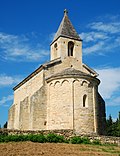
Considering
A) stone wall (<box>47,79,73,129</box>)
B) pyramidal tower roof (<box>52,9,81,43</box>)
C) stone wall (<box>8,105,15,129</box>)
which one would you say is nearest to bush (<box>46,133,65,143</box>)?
stone wall (<box>47,79,73,129</box>)

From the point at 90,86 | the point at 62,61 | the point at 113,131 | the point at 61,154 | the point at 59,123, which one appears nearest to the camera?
the point at 61,154

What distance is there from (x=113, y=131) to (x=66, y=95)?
18.2m

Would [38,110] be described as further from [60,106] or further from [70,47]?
[70,47]

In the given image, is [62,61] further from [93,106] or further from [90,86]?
[93,106]

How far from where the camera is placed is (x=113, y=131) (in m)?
38.3

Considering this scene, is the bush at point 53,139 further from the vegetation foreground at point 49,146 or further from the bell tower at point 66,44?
the bell tower at point 66,44

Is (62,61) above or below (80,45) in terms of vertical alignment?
below

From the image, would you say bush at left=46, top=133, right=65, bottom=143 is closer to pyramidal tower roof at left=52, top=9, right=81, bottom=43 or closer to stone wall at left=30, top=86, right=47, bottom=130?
stone wall at left=30, top=86, right=47, bottom=130

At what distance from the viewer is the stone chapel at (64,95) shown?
23.0 meters

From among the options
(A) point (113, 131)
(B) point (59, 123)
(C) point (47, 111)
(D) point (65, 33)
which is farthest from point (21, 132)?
(A) point (113, 131)

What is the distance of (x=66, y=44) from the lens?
28.7 metres

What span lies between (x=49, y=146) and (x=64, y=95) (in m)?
10.6

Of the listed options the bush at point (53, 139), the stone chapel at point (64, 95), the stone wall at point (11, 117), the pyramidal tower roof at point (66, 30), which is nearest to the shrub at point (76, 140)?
the bush at point (53, 139)

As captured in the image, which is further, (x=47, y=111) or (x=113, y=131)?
(x=113, y=131)
